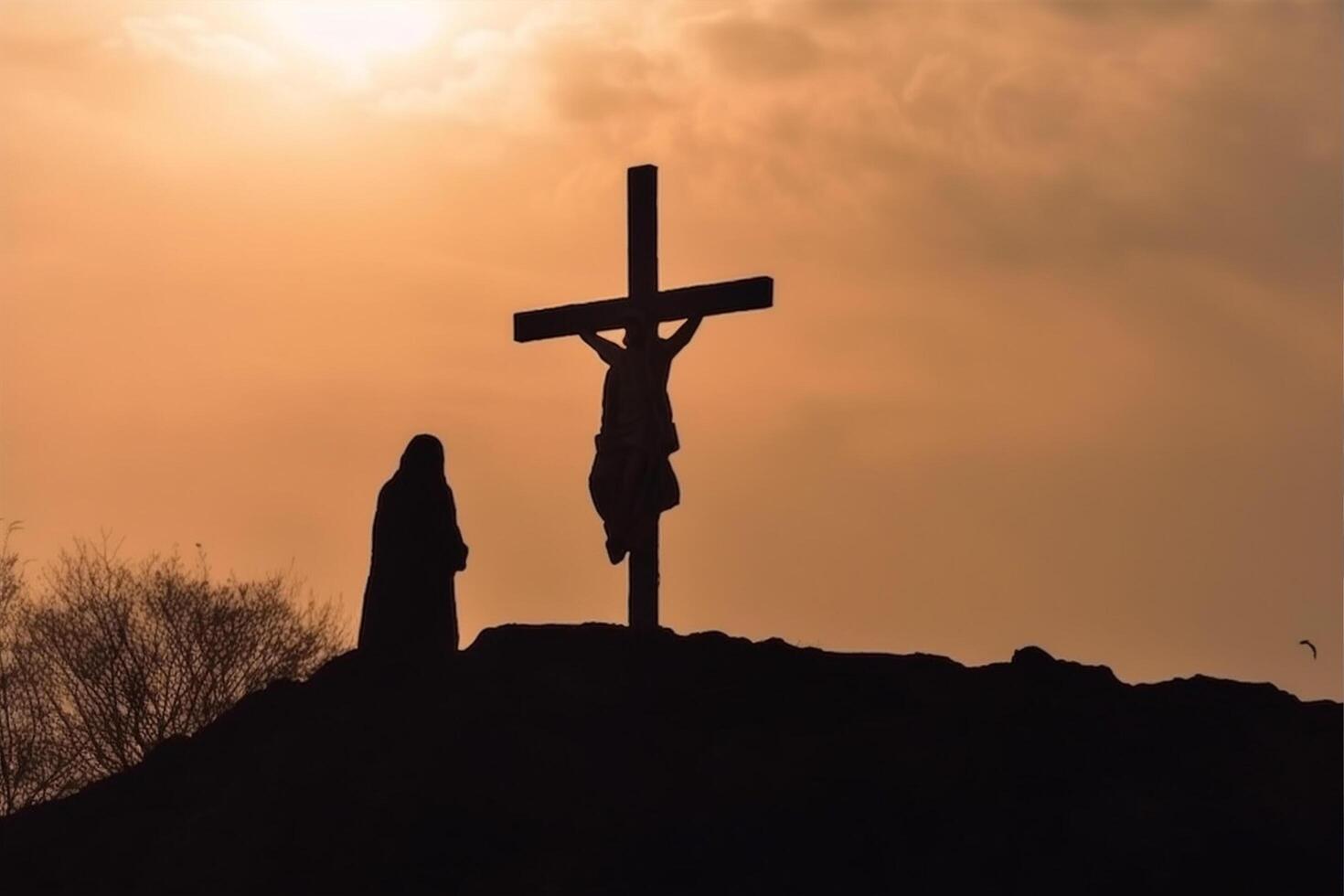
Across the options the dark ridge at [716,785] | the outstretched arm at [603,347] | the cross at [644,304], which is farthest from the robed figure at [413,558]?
the outstretched arm at [603,347]

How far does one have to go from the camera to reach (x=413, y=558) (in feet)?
71.9

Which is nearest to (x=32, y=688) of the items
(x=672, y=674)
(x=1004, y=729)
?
(x=672, y=674)

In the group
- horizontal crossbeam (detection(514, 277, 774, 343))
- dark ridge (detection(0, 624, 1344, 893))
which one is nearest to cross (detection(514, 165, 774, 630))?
horizontal crossbeam (detection(514, 277, 774, 343))

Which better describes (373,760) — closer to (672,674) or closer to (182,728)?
(672,674)

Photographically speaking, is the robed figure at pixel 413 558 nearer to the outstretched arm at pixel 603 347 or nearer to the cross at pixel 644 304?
the cross at pixel 644 304

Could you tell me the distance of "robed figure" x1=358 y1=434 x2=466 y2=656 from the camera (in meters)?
22.0

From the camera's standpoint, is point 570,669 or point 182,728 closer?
point 570,669

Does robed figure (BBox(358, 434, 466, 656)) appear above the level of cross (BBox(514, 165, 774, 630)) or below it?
below

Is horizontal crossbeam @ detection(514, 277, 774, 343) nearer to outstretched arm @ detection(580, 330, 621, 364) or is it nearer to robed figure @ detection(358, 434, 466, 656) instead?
outstretched arm @ detection(580, 330, 621, 364)

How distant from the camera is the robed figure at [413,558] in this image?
2197 centimetres

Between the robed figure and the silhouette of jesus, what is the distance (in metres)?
2.13

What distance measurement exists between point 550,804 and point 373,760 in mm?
1723

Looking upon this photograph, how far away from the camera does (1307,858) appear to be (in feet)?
60.9

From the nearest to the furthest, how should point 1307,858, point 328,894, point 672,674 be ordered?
point 1307,858
point 328,894
point 672,674
